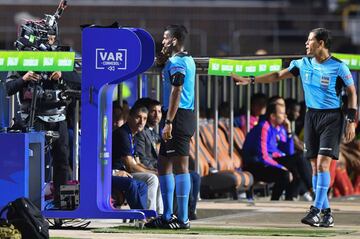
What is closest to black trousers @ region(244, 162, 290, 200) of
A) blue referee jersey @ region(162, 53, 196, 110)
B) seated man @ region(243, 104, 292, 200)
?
seated man @ region(243, 104, 292, 200)

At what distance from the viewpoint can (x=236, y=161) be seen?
20234 millimetres

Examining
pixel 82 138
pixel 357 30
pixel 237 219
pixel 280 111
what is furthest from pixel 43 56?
pixel 357 30

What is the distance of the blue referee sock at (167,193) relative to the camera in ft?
46.8

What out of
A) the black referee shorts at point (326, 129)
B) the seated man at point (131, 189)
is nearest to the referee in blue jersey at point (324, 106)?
the black referee shorts at point (326, 129)

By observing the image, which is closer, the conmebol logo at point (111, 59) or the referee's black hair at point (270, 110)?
the conmebol logo at point (111, 59)

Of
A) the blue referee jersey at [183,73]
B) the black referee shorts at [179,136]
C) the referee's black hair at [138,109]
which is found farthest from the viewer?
the referee's black hair at [138,109]

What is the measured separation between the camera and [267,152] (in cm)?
1942

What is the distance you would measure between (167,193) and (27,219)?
6.87 ft

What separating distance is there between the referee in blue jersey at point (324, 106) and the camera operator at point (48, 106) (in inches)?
68.2

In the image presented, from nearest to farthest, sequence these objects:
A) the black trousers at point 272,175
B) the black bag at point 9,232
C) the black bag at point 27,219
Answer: the black bag at point 9,232 < the black bag at point 27,219 < the black trousers at point 272,175

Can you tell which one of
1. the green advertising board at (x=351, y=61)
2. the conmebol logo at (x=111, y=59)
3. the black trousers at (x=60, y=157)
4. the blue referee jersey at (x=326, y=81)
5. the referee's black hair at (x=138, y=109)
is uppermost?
the green advertising board at (x=351, y=61)

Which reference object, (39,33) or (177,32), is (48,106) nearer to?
(39,33)

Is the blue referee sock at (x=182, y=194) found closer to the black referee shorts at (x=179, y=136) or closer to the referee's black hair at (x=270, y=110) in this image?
the black referee shorts at (x=179, y=136)

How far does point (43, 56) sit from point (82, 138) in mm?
1234
